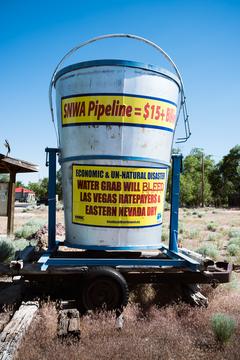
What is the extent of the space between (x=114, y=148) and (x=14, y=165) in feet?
22.6

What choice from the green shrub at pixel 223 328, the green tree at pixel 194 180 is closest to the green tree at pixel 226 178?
the green tree at pixel 194 180

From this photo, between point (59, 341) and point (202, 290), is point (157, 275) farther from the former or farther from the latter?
point (59, 341)

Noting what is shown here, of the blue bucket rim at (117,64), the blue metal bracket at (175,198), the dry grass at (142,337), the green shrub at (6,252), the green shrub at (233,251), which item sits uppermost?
the blue bucket rim at (117,64)

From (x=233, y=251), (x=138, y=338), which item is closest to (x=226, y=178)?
(x=233, y=251)

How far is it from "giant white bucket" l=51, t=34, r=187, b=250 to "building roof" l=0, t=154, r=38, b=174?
19.3 feet

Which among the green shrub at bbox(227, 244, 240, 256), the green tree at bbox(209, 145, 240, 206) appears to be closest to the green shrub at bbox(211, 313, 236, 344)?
the green shrub at bbox(227, 244, 240, 256)

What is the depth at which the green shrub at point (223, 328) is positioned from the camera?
4.20 m

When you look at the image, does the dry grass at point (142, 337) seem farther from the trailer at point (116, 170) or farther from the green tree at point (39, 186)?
the green tree at point (39, 186)

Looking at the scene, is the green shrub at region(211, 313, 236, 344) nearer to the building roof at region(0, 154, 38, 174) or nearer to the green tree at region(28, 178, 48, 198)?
the building roof at region(0, 154, 38, 174)

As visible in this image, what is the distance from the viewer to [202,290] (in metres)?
6.39

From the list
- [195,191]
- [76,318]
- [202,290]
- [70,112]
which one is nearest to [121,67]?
[70,112]

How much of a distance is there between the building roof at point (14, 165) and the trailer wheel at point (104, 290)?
7.07 meters

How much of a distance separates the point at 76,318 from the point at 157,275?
169 centimetres

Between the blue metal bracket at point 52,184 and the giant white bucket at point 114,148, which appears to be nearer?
the giant white bucket at point 114,148
